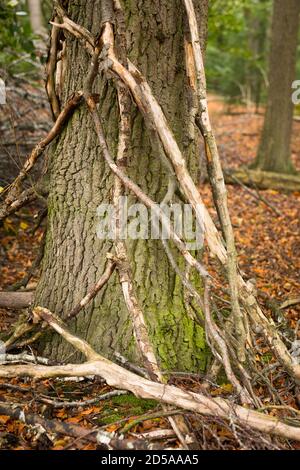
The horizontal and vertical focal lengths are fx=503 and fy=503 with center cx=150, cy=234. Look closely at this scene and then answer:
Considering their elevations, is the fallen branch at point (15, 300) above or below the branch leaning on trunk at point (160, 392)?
above

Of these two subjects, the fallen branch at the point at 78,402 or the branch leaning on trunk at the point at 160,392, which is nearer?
the branch leaning on trunk at the point at 160,392

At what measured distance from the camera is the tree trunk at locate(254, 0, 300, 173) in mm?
8578

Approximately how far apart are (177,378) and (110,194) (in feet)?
4.01

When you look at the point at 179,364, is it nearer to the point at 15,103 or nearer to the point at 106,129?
the point at 106,129

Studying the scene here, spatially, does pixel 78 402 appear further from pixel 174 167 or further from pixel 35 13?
pixel 35 13

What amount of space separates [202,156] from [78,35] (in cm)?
545

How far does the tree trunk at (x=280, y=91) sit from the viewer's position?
8.58 metres

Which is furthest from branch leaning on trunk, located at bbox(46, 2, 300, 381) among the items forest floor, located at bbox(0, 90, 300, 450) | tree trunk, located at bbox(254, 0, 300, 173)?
tree trunk, located at bbox(254, 0, 300, 173)

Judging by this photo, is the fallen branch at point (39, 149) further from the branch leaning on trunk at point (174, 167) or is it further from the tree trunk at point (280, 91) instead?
the tree trunk at point (280, 91)

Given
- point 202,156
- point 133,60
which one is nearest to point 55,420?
point 133,60

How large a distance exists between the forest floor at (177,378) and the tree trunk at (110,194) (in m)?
0.30

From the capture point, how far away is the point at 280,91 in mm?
8781

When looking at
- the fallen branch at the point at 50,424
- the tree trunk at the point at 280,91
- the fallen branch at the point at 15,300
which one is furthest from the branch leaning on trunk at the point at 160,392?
the tree trunk at the point at 280,91

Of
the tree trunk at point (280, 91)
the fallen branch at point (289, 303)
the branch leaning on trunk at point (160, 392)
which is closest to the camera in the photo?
the branch leaning on trunk at point (160, 392)
